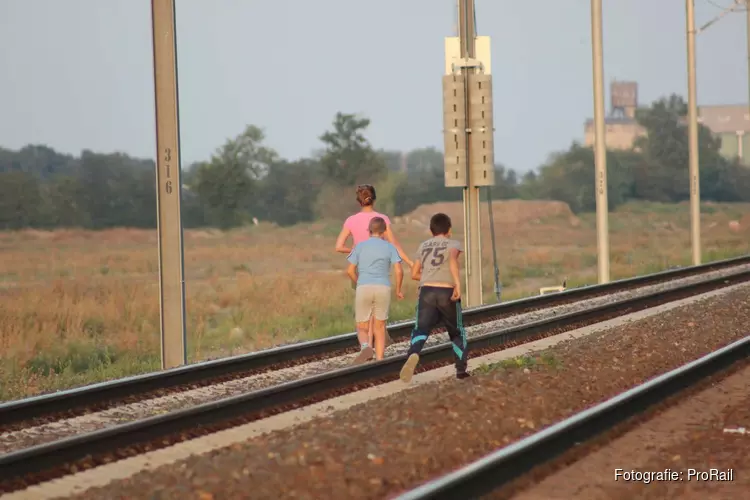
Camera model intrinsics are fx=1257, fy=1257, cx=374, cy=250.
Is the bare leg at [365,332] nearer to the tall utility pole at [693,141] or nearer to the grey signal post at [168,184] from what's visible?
the grey signal post at [168,184]

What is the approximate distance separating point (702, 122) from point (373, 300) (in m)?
155

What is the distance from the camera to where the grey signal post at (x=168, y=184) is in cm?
1505

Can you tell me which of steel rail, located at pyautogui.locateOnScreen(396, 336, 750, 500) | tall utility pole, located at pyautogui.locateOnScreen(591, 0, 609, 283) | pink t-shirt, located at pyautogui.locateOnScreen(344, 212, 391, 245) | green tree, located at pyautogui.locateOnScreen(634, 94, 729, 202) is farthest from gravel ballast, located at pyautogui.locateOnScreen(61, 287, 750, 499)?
green tree, located at pyautogui.locateOnScreen(634, 94, 729, 202)

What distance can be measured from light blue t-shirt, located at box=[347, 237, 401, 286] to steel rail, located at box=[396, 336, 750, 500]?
2985mm

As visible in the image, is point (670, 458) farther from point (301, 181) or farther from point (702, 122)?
point (702, 122)

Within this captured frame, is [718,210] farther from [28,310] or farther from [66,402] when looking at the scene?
[66,402]

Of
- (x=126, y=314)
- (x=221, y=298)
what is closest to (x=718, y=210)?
(x=221, y=298)

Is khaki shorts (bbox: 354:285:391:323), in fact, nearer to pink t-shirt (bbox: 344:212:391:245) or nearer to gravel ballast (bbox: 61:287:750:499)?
pink t-shirt (bbox: 344:212:391:245)

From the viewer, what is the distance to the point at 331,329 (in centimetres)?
2188

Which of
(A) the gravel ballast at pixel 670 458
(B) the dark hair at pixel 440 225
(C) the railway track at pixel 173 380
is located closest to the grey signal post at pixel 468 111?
(C) the railway track at pixel 173 380

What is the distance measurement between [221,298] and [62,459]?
23.7 metres

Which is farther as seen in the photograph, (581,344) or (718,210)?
(718,210)

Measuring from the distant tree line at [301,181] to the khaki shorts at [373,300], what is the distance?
6352cm

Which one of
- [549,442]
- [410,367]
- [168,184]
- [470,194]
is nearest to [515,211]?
[470,194]
